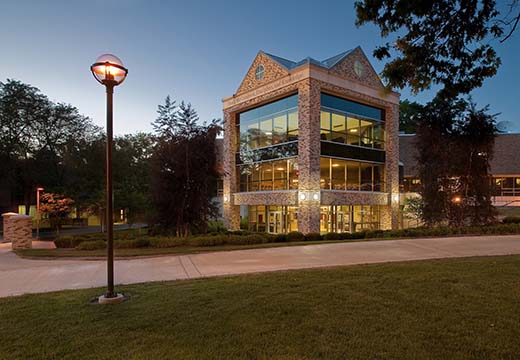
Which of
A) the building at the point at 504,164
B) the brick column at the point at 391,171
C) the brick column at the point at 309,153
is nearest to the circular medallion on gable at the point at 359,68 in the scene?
the brick column at the point at 391,171

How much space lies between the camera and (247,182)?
2484 cm

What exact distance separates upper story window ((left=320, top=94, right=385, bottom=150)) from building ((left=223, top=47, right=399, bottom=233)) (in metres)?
0.07

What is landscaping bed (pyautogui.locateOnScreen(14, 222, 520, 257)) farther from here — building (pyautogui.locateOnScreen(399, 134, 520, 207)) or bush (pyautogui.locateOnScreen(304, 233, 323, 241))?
building (pyautogui.locateOnScreen(399, 134, 520, 207))

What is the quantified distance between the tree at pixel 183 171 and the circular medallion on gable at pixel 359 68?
484 inches

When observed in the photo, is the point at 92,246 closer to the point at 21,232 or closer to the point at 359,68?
the point at 21,232

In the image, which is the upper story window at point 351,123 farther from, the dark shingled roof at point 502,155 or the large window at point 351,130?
the dark shingled roof at point 502,155

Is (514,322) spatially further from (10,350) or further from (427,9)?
(10,350)

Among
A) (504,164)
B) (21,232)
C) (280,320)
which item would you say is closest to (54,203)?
(21,232)

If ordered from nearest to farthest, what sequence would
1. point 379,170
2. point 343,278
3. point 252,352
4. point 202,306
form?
point 252,352
point 202,306
point 343,278
point 379,170

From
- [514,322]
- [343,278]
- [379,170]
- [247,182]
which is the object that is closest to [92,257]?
[343,278]

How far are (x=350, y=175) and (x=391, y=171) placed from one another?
402cm

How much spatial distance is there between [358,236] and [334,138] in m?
7.04

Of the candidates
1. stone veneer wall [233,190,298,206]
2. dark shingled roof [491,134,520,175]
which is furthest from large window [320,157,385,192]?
dark shingled roof [491,134,520,175]

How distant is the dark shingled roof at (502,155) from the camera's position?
35000 mm
